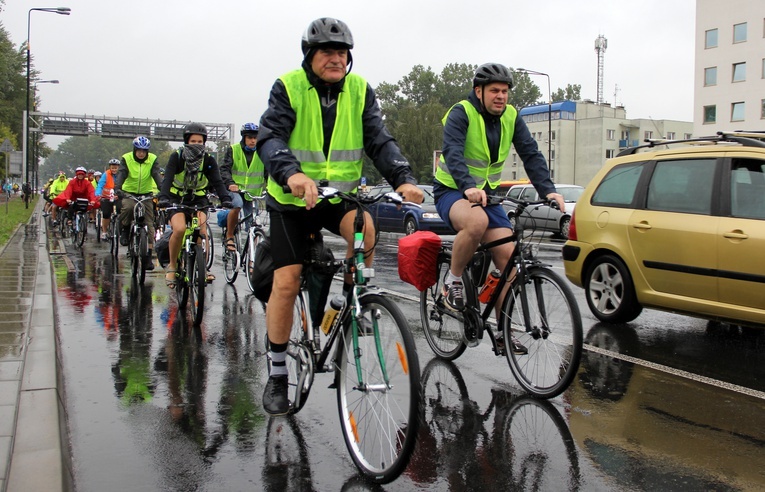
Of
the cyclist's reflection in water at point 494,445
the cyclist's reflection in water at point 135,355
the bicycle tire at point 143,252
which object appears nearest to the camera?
the cyclist's reflection in water at point 494,445

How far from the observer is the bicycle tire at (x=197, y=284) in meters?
7.39

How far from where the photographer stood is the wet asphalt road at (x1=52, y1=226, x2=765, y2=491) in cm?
363

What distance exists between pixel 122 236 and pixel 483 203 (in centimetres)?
978

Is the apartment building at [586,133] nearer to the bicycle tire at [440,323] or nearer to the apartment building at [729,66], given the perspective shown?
the apartment building at [729,66]

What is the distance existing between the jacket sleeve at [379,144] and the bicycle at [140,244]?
6430mm

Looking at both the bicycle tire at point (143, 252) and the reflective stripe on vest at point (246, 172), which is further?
the bicycle tire at point (143, 252)

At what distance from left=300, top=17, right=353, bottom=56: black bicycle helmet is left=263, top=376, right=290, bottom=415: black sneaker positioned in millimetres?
1723

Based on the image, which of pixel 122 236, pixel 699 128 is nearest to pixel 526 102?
pixel 699 128

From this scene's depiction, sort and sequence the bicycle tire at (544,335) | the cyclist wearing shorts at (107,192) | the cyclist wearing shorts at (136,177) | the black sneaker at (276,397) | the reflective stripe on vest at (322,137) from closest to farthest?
1. the reflective stripe on vest at (322,137)
2. the black sneaker at (276,397)
3. the bicycle tire at (544,335)
4. the cyclist wearing shorts at (136,177)
5. the cyclist wearing shorts at (107,192)

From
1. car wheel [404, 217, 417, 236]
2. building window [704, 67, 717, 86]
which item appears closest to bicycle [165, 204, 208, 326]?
car wheel [404, 217, 417, 236]

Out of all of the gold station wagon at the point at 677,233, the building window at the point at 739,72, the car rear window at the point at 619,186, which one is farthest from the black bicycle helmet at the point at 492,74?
the building window at the point at 739,72

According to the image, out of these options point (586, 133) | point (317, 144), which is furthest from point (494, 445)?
point (586, 133)

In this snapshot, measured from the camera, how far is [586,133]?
9612 cm

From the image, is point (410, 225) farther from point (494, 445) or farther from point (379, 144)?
point (494, 445)
